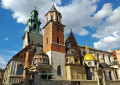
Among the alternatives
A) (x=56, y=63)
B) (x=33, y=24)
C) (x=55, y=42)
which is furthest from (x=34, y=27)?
(x=56, y=63)

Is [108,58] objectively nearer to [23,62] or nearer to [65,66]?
[65,66]

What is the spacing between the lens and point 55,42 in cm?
3103

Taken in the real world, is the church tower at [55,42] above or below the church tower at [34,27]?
below

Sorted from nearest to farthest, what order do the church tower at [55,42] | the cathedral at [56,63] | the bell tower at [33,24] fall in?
the cathedral at [56,63], the church tower at [55,42], the bell tower at [33,24]

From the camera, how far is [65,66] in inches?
1176

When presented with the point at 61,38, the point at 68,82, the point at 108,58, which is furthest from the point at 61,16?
the point at 108,58

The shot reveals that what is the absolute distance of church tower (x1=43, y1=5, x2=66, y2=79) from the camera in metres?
28.5

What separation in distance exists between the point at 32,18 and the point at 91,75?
38.3 meters

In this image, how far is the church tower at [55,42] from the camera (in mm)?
28472

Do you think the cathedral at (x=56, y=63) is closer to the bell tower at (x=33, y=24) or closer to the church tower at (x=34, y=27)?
the church tower at (x=34, y=27)

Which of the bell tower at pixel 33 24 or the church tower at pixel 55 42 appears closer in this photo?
the church tower at pixel 55 42

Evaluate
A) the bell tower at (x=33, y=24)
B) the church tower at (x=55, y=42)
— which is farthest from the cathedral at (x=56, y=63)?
the bell tower at (x=33, y=24)

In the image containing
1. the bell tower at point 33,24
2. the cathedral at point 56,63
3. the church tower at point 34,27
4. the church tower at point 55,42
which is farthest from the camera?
the bell tower at point 33,24

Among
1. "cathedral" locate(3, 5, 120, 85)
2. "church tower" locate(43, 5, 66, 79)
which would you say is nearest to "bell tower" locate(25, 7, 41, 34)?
"cathedral" locate(3, 5, 120, 85)
